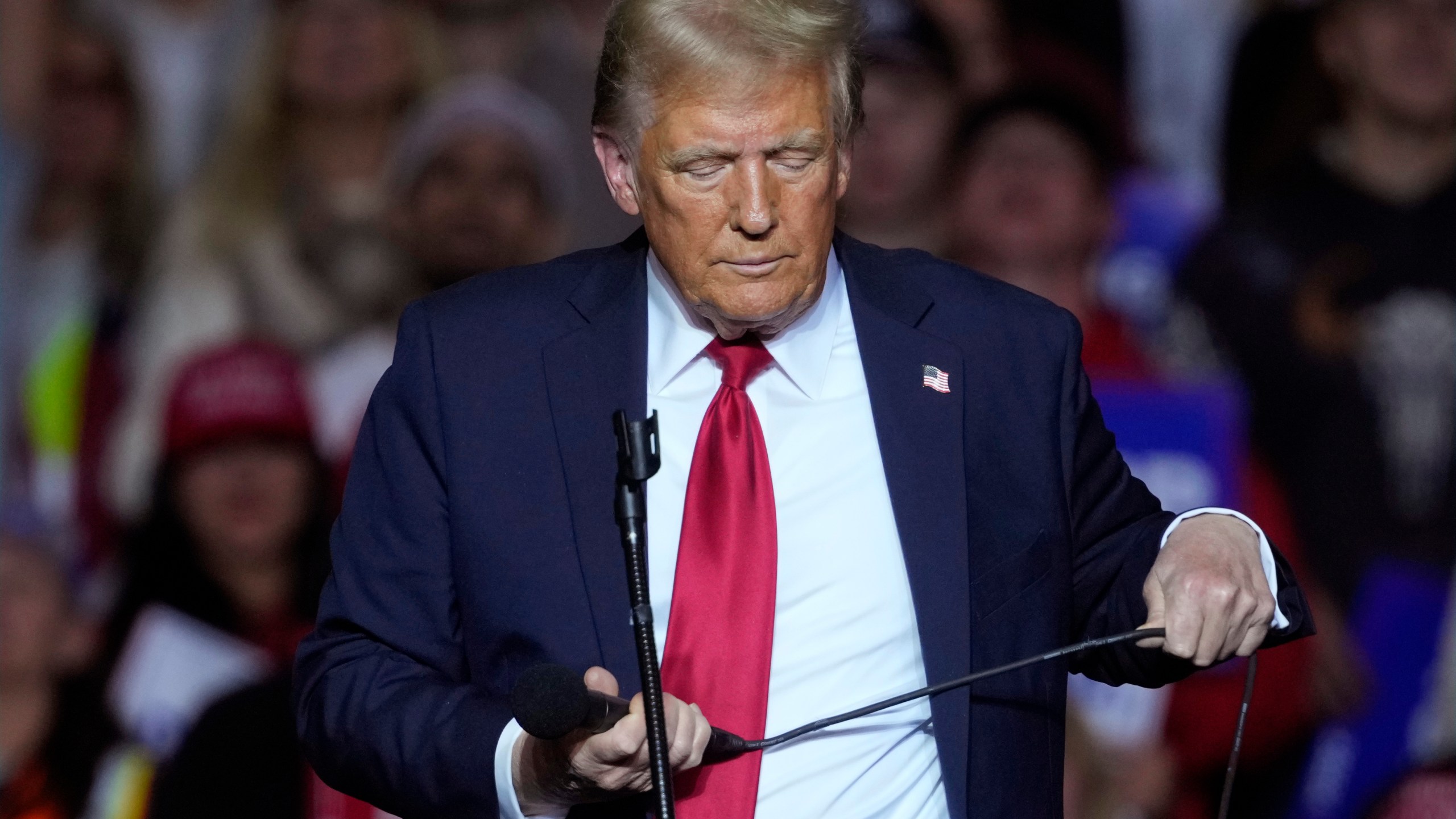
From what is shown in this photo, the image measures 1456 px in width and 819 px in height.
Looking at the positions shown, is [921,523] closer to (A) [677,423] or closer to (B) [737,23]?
(A) [677,423]


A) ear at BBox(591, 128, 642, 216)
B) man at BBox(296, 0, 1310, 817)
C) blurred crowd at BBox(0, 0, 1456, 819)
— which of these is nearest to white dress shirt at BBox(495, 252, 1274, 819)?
man at BBox(296, 0, 1310, 817)

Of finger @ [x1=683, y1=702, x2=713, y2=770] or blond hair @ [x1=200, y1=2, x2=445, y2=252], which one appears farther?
blond hair @ [x1=200, y1=2, x2=445, y2=252]

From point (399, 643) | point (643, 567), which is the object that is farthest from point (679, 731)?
point (399, 643)

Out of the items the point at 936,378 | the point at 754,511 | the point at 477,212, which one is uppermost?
the point at 936,378

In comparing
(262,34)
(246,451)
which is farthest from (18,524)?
(262,34)

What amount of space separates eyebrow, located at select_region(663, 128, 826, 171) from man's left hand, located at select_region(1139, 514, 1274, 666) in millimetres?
566

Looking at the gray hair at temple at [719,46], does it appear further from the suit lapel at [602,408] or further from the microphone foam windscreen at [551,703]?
the microphone foam windscreen at [551,703]

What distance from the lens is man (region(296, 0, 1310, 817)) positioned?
167 cm

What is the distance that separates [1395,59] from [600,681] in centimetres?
379

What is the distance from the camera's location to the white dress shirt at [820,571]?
1.70 meters

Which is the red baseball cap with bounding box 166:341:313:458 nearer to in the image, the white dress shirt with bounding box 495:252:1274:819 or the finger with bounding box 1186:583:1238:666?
the white dress shirt with bounding box 495:252:1274:819

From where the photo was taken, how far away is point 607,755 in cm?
140

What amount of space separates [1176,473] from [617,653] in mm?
3003

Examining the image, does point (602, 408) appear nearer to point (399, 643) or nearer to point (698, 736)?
point (399, 643)
